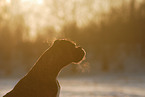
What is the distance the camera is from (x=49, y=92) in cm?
491

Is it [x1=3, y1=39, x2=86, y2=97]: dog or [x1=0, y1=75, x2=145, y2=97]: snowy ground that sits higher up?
[x1=3, y1=39, x2=86, y2=97]: dog

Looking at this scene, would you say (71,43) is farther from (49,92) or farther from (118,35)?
(118,35)

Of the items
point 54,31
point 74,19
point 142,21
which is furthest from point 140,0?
point 54,31

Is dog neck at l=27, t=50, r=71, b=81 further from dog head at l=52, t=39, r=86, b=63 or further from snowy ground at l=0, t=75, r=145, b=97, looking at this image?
snowy ground at l=0, t=75, r=145, b=97

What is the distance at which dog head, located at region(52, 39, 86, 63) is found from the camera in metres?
5.29

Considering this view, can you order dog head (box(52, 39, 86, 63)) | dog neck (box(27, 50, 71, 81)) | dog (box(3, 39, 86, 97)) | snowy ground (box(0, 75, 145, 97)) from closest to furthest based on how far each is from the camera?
dog (box(3, 39, 86, 97))
dog neck (box(27, 50, 71, 81))
dog head (box(52, 39, 86, 63))
snowy ground (box(0, 75, 145, 97))

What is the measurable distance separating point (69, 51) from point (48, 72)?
0.52 meters

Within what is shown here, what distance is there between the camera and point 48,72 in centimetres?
508

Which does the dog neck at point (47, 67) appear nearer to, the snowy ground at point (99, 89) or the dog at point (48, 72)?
the dog at point (48, 72)

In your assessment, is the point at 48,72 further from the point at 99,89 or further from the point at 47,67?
the point at 99,89

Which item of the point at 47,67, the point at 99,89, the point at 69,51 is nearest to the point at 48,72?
the point at 47,67

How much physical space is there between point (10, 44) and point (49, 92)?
141ft

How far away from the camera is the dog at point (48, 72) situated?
190 inches

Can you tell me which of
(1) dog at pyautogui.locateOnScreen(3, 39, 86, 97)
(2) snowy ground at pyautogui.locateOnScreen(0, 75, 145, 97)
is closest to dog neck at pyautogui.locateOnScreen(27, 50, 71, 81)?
(1) dog at pyautogui.locateOnScreen(3, 39, 86, 97)
